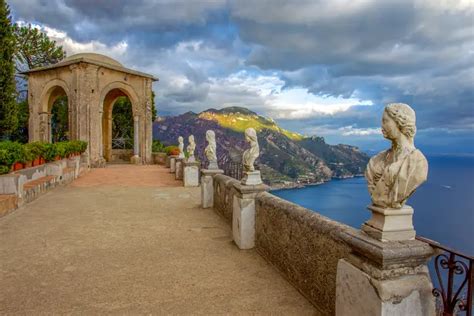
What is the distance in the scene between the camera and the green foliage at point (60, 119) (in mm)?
32094

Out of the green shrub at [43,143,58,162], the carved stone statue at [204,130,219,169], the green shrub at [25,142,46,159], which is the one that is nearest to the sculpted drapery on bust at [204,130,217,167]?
the carved stone statue at [204,130,219,169]

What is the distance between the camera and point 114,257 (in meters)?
5.30

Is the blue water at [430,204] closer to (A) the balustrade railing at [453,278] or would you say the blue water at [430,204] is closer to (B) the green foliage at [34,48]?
(A) the balustrade railing at [453,278]

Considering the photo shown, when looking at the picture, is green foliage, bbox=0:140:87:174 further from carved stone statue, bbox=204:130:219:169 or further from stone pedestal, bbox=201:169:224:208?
carved stone statue, bbox=204:130:219:169

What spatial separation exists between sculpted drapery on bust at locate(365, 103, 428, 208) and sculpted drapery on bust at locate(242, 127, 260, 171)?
10.7 feet

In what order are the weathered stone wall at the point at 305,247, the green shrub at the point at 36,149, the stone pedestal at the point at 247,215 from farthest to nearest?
the green shrub at the point at 36,149 < the stone pedestal at the point at 247,215 < the weathered stone wall at the point at 305,247

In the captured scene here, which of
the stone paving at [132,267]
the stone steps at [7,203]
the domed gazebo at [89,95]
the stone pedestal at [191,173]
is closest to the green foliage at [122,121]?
the domed gazebo at [89,95]

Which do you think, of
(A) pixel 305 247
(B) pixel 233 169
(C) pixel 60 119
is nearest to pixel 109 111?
(C) pixel 60 119

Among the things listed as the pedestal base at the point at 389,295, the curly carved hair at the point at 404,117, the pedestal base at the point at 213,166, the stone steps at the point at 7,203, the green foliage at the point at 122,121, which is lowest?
the stone steps at the point at 7,203

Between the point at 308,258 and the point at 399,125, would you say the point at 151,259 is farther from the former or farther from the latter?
the point at 399,125

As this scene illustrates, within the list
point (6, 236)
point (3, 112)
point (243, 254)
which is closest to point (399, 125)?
point (243, 254)

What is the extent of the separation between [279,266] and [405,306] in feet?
7.64

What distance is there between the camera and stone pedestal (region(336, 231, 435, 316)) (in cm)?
244

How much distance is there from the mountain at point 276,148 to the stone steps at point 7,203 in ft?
53.2
